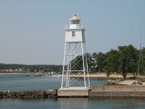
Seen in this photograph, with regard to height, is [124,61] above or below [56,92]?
above

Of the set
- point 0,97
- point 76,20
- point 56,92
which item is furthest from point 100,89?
point 0,97

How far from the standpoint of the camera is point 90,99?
39844 millimetres

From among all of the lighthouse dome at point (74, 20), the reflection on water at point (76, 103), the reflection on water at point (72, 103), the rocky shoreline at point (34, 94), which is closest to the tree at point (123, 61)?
the rocky shoreline at point (34, 94)

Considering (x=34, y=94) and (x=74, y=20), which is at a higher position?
(x=74, y=20)

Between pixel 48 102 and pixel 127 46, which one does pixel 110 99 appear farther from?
pixel 127 46

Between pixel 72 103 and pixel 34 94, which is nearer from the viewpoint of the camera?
pixel 72 103

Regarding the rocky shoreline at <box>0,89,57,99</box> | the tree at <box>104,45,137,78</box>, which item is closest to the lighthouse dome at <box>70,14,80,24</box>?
the rocky shoreline at <box>0,89,57,99</box>

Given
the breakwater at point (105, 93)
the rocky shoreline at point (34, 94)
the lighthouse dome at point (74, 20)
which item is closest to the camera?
the breakwater at point (105, 93)

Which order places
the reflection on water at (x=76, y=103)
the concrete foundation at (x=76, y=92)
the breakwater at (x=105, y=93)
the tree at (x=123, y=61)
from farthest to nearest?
the tree at (x=123, y=61) < the concrete foundation at (x=76, y=92) < the breakwater at (x=105, y=93) < the reflection on water at (x=76, y=103)

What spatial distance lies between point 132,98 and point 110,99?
3.49 m

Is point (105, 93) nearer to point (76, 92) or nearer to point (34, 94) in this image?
point (76, 92)

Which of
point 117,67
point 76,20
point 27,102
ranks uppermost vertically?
point 76,20

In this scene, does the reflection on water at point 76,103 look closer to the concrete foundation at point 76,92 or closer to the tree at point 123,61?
the concrete foundation at point 76,92

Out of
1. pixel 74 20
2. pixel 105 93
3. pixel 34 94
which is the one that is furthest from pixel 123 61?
pixel 34 94
